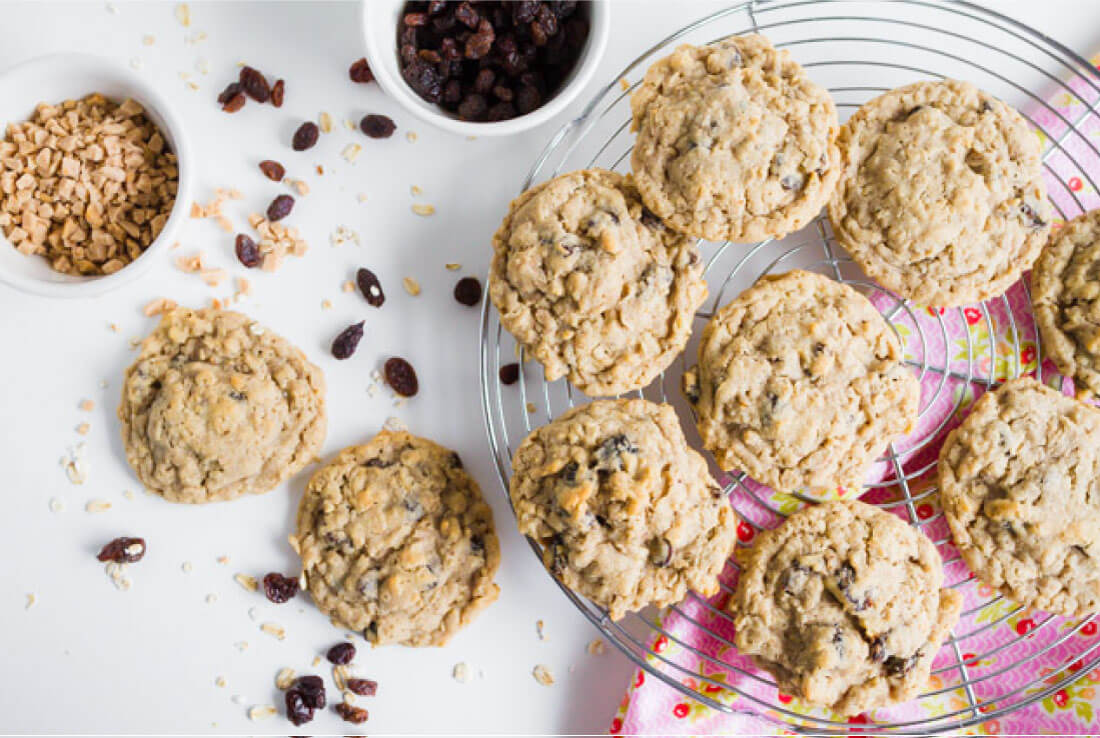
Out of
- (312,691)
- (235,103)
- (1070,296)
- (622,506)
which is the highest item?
(1070,296)

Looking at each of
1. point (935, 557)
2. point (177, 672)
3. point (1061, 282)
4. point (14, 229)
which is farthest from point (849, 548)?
point (14, 229)

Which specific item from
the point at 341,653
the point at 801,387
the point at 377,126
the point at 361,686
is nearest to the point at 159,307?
the point at 377,126

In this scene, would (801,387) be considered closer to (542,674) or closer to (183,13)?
(542,674)

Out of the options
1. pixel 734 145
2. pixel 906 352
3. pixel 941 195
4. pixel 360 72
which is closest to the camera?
pixel 734 145

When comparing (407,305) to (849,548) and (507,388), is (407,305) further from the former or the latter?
(849,548)

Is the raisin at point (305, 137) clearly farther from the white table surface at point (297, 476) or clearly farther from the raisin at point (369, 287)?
the raisin at point (369, 287)

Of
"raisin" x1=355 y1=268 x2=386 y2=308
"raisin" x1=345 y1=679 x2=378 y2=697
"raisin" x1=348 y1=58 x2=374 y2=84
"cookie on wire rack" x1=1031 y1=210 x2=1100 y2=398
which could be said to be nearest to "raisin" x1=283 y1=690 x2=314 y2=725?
"raisin" x1=345 y1=679 x2=378 y2=697
